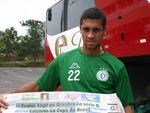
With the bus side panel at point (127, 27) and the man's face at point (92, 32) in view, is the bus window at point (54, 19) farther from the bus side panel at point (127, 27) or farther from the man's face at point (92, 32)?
the man's face at point (92, 32)

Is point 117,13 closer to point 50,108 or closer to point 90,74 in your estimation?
point 90,74

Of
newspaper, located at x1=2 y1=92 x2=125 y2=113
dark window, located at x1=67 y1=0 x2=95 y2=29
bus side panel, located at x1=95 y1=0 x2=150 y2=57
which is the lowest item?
newspaper, located at x1=2 y1=92 x2=125 y2=113

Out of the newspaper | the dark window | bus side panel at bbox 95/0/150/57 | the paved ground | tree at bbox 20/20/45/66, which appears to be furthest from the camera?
tree at bbox 20/20/45/66

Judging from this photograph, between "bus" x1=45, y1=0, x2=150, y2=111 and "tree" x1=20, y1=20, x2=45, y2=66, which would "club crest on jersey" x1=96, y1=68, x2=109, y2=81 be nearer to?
"bus" x1=45, y1=0, x2=150, y2=111

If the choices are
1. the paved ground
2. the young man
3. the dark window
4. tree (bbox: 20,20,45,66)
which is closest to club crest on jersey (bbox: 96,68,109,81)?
the young man

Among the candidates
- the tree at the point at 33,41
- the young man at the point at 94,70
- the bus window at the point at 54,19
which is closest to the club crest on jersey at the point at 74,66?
the young man at the point at 94,70

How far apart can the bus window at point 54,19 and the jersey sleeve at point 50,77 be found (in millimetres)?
3239

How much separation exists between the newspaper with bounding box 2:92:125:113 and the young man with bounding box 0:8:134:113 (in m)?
0.06

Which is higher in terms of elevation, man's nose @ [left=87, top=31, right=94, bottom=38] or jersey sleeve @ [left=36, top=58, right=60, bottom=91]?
man's nose @ [left=87, top=31, right=94, bottom=38]

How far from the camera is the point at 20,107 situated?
146 centimetres

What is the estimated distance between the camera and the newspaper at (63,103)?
1407 millimetres

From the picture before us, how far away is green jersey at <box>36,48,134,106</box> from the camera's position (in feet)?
4.76

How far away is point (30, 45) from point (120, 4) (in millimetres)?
42283

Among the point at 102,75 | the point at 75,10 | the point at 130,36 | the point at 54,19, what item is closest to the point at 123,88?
the point at 102,75
